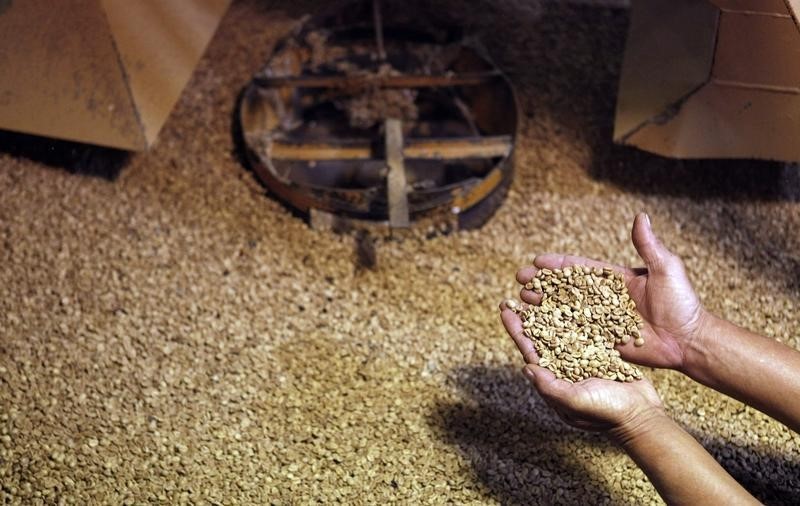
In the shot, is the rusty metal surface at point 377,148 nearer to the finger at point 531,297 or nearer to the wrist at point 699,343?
the finger at point 531,297

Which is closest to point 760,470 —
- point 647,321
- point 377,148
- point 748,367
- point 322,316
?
point 748,367

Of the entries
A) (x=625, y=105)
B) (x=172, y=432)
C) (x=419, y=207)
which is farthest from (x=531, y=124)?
(x=172, y=432)

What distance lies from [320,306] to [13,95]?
4.54ft

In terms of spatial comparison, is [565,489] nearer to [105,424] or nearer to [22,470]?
[105,424]

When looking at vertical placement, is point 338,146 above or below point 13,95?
below

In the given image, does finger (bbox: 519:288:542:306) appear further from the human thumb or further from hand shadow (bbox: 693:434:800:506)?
hand shadow (bbox: 693:434:800:506)

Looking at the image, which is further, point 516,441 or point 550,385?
point 516,441

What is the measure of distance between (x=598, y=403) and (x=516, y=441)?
58 cm

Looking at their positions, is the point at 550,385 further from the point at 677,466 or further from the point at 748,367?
the point at 748,367

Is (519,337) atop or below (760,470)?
atop

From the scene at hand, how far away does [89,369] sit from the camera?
262cm

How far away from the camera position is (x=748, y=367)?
2213 mm

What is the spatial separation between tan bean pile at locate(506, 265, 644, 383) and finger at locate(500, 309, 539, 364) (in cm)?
2

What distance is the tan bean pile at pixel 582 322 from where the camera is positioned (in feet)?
7.11
